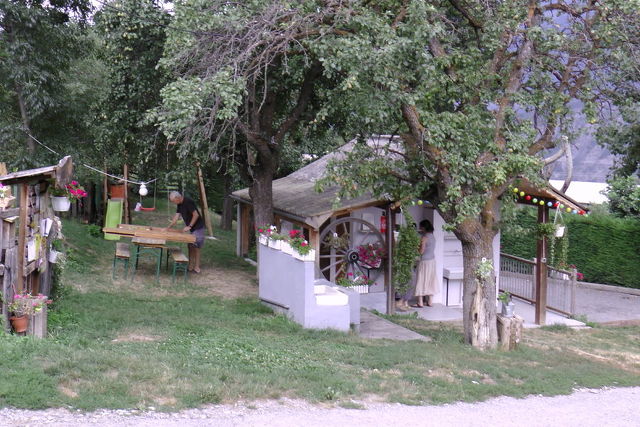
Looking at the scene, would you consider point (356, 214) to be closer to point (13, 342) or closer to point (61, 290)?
point (61, 290)

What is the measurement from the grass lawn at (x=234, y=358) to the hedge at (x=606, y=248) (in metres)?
6.02

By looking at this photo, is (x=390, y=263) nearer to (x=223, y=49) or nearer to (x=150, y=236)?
(x=150, y=236)

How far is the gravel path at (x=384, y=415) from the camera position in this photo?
6.46 meters

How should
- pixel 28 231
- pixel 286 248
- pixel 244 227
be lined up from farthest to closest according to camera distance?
pixel 244 227, pixel 286 248, pixel 28 231

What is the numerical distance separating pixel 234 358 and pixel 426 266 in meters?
7.33

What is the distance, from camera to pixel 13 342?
7.96 m

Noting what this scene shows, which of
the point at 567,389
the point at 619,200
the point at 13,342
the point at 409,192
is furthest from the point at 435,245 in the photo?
the point at 13,342

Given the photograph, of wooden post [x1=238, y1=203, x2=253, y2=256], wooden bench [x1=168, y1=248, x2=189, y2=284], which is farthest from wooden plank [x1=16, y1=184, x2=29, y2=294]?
wooden post [x1=238, y1=203, x2=253, y2=256]

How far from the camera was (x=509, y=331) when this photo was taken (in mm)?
11648

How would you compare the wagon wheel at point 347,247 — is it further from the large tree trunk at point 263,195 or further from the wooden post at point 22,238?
the wooden post at point 22,238

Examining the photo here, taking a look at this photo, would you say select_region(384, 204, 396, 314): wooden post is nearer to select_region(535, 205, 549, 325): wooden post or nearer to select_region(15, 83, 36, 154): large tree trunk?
select_region(535, 205, 549, 325): wooden post

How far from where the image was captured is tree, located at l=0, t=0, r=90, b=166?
586 inches

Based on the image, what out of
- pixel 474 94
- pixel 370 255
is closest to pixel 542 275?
pixel 370 255

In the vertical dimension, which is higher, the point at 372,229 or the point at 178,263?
the point at 372,229
